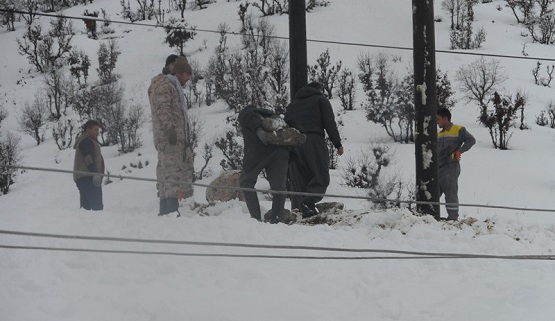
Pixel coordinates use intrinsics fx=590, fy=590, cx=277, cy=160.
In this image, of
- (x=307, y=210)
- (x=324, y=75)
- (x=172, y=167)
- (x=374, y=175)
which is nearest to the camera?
(x=172, y=167)

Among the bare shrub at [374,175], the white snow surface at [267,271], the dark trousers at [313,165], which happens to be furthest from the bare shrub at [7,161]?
the dark trousers at [313,165]

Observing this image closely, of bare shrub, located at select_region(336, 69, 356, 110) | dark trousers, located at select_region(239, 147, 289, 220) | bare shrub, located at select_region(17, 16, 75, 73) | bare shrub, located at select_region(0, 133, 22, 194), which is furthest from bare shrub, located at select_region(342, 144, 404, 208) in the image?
bare shrub, located at select_region(17, 16, 75, 73)

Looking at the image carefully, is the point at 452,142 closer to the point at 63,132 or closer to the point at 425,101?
the point at 425,101

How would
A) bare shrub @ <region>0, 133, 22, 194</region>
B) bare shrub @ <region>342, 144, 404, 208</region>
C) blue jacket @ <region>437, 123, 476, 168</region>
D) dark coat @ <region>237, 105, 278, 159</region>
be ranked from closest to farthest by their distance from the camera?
dark coat @ <region>237, 105, 278, 159</region>, blue jacket @ <region>437, 123, 476, 168</region>, bare shrub @ <region>342, 144, 404, 208</region>, bare shrub @ <region>0, 133, 22, 194</region>

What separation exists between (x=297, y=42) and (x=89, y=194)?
3085mm

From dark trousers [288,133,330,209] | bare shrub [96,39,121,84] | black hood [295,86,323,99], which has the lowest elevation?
dark trousers [288,133,330,209]

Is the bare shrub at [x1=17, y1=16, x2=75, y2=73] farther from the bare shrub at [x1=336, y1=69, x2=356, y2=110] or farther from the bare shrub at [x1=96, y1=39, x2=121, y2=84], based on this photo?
the bare shrub at [x1=336, y1=69, x2=356, y2=110]

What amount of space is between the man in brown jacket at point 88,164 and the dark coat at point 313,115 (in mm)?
2331

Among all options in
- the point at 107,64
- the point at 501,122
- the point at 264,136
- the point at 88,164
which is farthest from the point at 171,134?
the point at 107,64

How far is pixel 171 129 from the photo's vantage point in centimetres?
571

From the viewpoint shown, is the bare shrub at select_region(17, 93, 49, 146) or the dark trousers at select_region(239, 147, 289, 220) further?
the bare shrub at select_region(17, 93, 49, 146)

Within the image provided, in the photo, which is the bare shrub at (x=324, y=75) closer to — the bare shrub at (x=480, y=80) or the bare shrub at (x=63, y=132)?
the bare shrub at (x=480, y=80)

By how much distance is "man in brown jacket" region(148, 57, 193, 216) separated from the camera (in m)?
5.70

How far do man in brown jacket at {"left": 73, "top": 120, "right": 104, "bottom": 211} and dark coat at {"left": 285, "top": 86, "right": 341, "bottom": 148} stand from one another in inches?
91.8
